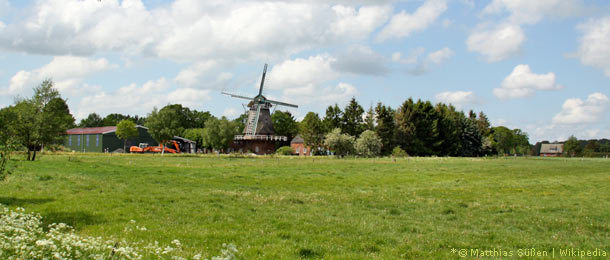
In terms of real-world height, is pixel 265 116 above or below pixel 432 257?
above

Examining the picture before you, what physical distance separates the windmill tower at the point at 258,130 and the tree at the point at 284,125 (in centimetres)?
3010

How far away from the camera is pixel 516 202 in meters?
17.4

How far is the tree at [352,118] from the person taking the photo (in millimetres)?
89188

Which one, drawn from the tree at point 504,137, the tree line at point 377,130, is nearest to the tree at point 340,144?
the tree line at point 377,130

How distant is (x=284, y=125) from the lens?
424 ft

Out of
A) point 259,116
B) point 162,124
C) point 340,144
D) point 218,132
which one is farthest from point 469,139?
point 162,124

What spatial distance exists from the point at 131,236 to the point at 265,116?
87088 millimetres

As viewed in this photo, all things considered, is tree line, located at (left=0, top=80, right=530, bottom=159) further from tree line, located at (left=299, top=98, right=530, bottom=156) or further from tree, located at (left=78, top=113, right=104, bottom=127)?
tree, located at (left=78, top=113, right=104, bottom=127)

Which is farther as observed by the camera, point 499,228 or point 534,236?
point 499,228

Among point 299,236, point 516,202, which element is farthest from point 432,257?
point 516,202

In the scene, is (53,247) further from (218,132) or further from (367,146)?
(218,132)

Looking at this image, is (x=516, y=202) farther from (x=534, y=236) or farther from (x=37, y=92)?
(x=37, y=92)

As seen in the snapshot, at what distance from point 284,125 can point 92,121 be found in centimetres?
7613

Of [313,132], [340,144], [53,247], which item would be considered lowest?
[53,247]
